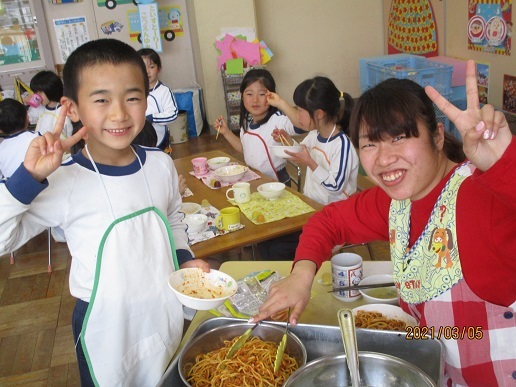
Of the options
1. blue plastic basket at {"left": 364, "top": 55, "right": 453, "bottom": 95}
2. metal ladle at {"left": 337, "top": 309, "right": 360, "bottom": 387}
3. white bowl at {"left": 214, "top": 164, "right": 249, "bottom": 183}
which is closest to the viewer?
metal ladle at {"left": 337, "top": 309, "right": 360, "bottom": 387}

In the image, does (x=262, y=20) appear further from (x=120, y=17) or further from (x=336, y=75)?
(x=120, y=17)

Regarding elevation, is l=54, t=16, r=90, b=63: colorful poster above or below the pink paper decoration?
above

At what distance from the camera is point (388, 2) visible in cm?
725

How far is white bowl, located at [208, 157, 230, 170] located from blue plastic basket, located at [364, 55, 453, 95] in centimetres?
200

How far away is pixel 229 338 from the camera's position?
1.37 meters

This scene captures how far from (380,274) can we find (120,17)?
6.23 m

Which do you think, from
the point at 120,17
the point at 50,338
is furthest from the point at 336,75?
the point at 50,338

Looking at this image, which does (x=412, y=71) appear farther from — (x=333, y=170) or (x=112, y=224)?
(x=112, y=224)

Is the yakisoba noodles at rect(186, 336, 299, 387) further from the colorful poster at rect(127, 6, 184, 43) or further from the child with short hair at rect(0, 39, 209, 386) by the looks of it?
the colorful poster at rect(127, 6, 184, 43)

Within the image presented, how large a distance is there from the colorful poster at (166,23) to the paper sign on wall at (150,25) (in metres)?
0.26

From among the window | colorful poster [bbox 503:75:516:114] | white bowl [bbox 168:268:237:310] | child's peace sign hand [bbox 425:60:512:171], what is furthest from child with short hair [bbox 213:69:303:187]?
the window

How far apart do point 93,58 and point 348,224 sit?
935 mm

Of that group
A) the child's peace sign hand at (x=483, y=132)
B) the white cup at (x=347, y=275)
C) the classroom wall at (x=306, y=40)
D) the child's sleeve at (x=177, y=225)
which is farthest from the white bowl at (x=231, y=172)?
the classroom wall at (x=306, y=40)

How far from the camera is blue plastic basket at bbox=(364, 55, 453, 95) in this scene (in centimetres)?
527
